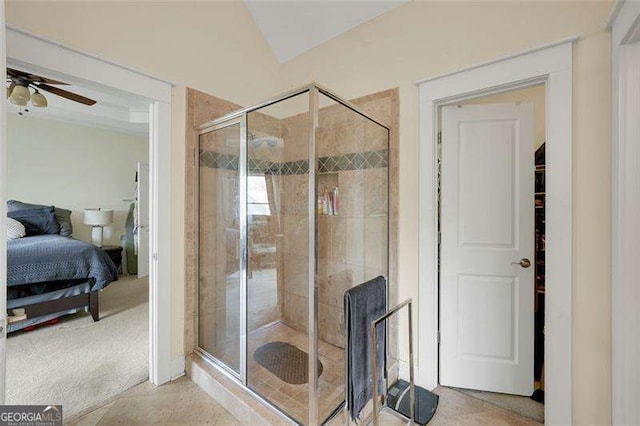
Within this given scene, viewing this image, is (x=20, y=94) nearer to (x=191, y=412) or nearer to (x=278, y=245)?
(x=278, y=245)

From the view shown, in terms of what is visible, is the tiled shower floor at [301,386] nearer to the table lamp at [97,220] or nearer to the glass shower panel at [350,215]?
the glass shower panel at [350,215]

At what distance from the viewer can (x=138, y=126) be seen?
4.73 meters

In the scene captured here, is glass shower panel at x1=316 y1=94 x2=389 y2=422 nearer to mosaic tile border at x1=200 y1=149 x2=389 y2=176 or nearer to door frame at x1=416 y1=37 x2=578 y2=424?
mosaic tile border at x1=200 y1=149 x2=389 y2=176

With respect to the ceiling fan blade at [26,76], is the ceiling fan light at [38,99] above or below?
below

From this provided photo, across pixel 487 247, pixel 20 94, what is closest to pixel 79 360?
pixel 20 94

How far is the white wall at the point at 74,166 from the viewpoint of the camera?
4078 mm

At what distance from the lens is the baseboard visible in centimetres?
203

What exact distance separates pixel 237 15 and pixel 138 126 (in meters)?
3.29

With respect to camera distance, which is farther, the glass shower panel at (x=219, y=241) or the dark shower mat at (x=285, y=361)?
the glass shower panel at (x=219, y=241)

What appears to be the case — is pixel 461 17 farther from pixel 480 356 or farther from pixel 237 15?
pixel 480 356

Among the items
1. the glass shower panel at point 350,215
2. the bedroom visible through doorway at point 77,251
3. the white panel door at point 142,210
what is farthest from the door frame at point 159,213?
the white panel door at point 142,210

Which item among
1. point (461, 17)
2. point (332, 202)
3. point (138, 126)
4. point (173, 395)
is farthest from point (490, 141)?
point (138, 126)

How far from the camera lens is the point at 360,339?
138 cm

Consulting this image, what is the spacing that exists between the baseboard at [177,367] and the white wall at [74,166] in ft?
12.9
